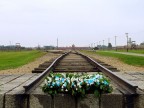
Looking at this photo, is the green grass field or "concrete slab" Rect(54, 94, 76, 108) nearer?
"concrete slab" Rect(54, 94, 76, 108)

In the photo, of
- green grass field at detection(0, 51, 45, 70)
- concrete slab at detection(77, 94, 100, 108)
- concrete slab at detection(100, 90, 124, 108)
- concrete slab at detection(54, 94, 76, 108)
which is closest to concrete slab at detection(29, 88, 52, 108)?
concrete slab at detection(54, 94, 76, 108)

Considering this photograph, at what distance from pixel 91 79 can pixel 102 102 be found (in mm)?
445

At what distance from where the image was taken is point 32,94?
4.69m

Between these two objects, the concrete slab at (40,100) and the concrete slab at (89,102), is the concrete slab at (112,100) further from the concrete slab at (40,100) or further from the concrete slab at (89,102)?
the concrete slab at (40,100)

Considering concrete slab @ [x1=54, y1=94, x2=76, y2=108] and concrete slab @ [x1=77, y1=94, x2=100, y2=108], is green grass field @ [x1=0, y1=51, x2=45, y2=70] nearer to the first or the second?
concrete slab @ [x1=54, y1=94, x2=76, y2=108]

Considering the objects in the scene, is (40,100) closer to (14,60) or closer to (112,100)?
(112,100)

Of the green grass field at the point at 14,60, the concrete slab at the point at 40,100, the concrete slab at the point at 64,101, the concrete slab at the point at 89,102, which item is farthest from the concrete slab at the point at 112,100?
the green grass field at the point at 14,60

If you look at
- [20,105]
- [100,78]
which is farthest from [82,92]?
[20,105]

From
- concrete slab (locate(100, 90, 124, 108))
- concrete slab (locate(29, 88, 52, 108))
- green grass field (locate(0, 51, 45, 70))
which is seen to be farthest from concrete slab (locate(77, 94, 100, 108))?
green grass field (locate(0, 51, 45, 70))

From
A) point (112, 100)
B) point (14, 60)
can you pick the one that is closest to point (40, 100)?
point (112, 100)

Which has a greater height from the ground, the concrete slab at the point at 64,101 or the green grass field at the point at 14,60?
the concrete slab at the point at 64,101

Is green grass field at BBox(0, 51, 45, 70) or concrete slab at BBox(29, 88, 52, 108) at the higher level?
concrete slab at BBox(29, 88, 52, 108)

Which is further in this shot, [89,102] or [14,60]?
[14,60]

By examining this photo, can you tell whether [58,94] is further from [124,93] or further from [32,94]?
[124,93]
